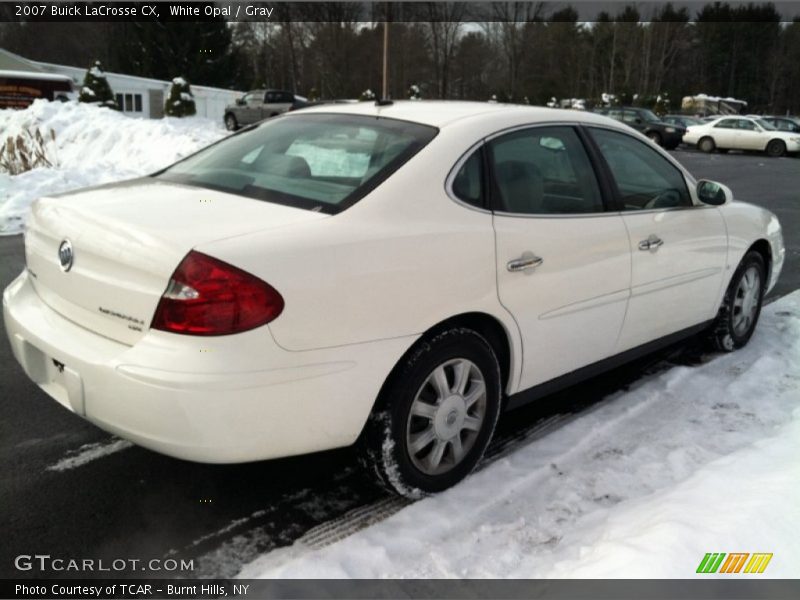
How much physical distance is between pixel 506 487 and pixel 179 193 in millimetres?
1845

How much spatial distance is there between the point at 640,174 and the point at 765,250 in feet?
5.35

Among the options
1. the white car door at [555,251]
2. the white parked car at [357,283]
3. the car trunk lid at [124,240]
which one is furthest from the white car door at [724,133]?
the car trunk lid at [124,240]

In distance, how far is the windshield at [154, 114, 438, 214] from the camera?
2.98 metres

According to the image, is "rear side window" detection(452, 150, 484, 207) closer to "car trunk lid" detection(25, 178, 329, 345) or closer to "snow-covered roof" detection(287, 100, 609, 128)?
"snow-covered roof" detection(287, 100, 609, 128)

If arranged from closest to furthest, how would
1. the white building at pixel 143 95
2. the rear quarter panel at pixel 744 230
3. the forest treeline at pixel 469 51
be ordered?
the rear quarter panel at pixel 744 230, the white building at pixel 143 95, the forest treeline at pixel 469 51

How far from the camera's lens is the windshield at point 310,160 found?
117 inches

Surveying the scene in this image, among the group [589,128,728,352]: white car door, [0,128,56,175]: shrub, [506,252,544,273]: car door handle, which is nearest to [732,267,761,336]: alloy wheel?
[589,128,728,352]: white car door

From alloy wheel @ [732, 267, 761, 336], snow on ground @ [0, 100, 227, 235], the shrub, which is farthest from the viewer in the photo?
snow on ground @ [0, 100, 227, 235]

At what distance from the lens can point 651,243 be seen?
389 cm

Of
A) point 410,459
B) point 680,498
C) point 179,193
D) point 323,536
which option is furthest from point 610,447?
point 179,193

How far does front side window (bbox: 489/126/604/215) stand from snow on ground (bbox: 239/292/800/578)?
1.13m

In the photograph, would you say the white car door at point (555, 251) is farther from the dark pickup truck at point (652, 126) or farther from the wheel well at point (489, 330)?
the dark pickup truck at point (652, 126)

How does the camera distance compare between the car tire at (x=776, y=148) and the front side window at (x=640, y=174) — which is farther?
the car tire at (x=776, y=148)

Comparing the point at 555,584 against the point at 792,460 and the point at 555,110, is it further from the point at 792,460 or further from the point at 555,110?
the point at 555,110
